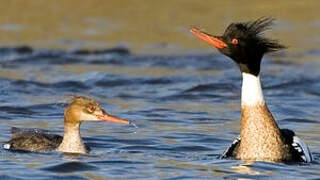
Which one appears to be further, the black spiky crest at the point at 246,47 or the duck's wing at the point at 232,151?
the duck's wing at the point at 232,151

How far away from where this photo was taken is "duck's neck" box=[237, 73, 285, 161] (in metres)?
12.8

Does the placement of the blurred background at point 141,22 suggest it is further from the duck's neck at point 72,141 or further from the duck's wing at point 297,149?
the duck's wing at point 297,149

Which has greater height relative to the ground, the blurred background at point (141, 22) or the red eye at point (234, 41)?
the blurred background at point (141, 22)

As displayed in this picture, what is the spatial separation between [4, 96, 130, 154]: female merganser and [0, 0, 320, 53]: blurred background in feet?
35.7

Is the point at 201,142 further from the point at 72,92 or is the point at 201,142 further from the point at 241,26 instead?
the point at 72,92

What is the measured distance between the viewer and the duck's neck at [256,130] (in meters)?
12.8

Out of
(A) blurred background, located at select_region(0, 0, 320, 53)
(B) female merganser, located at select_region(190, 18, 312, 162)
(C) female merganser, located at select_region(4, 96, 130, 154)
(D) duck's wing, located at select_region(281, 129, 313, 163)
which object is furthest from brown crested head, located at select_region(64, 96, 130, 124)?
(A) blurred background, located at select_region(0, 0, 320, 53)

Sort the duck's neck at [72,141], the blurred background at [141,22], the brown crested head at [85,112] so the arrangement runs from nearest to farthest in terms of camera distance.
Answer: the duck's neck at [72,141] → the brown crested head at [85,112] → the blurred background at [141,22]

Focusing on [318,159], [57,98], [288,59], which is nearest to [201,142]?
[318,159]

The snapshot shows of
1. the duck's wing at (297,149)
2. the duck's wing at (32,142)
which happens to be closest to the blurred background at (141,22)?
the duck's wing at (32,142)

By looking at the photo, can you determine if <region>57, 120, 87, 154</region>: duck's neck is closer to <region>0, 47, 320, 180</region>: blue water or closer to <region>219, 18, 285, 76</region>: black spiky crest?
<region>0, 47, 320, 180</region>: blue water

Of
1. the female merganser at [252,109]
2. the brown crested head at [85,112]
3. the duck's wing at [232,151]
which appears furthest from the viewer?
the brown crested head at [85,112]

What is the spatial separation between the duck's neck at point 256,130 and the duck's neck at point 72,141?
1.94m

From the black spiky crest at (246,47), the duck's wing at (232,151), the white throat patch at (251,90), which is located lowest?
the duck's wing at (232,151)
